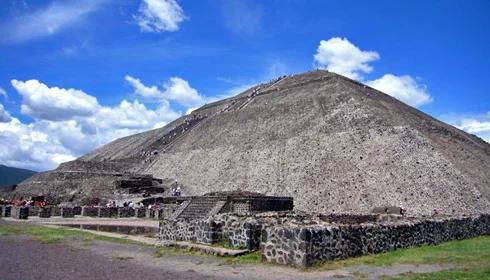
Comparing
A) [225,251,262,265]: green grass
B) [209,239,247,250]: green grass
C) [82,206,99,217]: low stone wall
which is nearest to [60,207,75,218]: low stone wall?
[82,206,99,217]: low stone wall

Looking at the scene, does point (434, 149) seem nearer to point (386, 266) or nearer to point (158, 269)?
point (386, 266)

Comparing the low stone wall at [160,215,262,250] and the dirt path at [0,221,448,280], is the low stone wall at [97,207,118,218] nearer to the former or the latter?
the low stone wall at [160,215,262,250]

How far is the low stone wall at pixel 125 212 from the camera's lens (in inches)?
1312

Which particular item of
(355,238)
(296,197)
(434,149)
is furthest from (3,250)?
(434,149)

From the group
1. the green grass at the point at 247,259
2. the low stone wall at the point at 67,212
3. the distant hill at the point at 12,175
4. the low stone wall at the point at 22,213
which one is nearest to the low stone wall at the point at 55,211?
the low stone wall at the point at 67,212

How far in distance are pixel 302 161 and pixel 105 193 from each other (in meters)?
19.5

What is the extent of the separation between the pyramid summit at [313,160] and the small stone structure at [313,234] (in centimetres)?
1209

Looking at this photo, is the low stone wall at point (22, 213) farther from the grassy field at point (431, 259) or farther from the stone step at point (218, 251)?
the stone step at point (218, 251)

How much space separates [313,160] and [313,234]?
27684 millimetres

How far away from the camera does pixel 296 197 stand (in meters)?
35.2

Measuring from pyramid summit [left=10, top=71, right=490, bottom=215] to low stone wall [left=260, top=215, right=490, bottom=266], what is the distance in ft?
46.5

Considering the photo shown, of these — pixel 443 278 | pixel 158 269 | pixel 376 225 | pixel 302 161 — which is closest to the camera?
pixel 443 278

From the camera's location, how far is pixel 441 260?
1318 cm

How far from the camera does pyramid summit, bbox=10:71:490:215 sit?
32.5m
